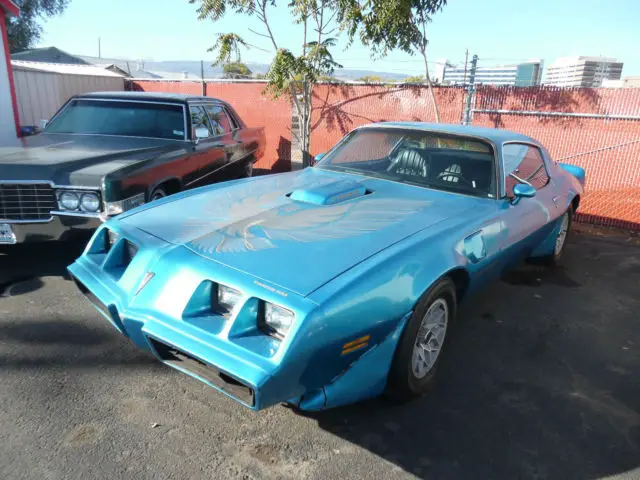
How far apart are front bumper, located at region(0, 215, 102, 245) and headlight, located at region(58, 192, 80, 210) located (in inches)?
3.3

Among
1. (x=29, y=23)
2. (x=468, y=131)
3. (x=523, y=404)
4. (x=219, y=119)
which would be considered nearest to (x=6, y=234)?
(x=219, y=119)

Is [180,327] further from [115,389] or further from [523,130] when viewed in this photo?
[523,130]

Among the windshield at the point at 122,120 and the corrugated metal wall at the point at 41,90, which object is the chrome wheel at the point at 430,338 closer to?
the windshield at the point at 122,120

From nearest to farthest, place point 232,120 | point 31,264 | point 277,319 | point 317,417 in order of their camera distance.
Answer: point 277,319 < point 317,417 < point 31,264 < point 232,120

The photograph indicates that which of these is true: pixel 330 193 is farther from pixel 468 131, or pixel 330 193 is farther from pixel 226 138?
pixel 226 138

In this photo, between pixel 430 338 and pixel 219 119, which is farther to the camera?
pixel 219 119

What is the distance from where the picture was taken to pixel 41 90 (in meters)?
11.1

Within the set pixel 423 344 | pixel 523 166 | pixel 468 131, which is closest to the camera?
pixel 423 344

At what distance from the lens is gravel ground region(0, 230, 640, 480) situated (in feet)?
7.23

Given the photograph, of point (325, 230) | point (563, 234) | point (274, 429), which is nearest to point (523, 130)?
point (563, 234)

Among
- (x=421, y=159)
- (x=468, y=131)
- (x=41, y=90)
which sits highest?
(x=41, y=90)

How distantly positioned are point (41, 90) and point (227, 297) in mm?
11444

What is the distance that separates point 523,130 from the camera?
7.50m

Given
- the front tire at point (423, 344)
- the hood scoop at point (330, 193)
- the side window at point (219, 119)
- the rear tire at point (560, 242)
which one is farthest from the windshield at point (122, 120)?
the rear tire at point (560, 242)
